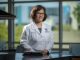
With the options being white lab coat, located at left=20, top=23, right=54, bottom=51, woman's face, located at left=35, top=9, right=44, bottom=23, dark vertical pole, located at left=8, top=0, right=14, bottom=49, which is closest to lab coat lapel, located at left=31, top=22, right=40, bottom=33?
white lab coat, located at left=20, top=23, right=54, bottom=51

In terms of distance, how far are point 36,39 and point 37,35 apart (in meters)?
0.08

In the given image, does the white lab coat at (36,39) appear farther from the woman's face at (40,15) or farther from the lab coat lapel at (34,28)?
the woman's face at (40,15)

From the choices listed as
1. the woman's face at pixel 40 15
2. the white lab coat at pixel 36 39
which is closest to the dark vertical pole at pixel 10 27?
the white lab coat at pixel 36 39

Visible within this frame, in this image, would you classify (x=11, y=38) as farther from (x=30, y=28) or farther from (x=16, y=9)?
(x=30, y=28)

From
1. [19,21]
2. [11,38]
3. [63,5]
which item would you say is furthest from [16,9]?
[63,5]

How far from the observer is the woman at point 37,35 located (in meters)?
3.51

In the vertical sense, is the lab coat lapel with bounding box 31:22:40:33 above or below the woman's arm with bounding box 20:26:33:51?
above

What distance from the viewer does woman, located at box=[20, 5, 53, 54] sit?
138 inches

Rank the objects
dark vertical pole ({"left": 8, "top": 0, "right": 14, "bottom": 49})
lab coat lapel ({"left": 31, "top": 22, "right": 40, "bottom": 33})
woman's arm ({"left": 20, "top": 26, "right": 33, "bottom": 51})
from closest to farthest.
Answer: woman's arm ({"left": 20, "top": 26, "right": 33, "bottom": 51})
lab coat lapel ({"left": 31, "top": 22, "right": 40, "bottom": 33})
dark vertical pole ({"left": 8, "top": 0, "right": 14, "bottom": 49})

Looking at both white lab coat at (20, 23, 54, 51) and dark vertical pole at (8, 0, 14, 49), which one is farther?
dark vertical pole at (8, 0, 14, 49)

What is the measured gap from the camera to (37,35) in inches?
142

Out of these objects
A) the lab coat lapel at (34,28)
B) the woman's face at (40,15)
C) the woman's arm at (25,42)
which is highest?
the woman's face at (40,15)

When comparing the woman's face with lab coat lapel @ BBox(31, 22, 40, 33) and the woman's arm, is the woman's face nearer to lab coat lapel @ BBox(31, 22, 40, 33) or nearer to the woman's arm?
lab coat lapel @ BBox(31, 22, 40, 33)

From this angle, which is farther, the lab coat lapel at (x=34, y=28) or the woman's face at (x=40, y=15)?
the lab coat lapel at (x=34, y=28)
